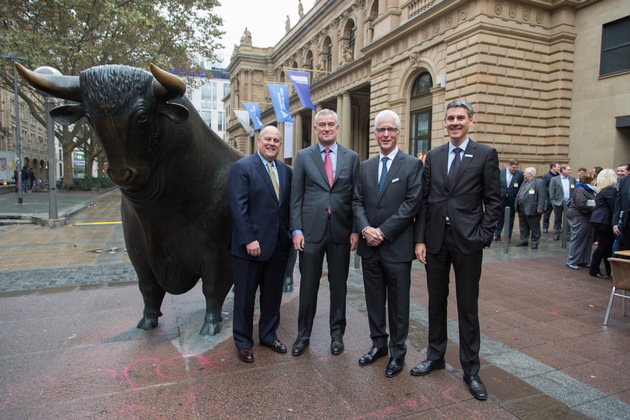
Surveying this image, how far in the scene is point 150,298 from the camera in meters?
4.11

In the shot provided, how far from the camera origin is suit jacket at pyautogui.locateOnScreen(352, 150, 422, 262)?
3.28 meters

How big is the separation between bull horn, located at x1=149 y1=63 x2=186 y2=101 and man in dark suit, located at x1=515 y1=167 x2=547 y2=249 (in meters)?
9.46

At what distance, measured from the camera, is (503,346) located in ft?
13.0

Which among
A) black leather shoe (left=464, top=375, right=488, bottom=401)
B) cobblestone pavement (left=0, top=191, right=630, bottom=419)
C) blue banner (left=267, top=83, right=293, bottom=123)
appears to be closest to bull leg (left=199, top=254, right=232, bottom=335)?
cobblestone pavement (left=0, top=191, right=630, bottom=419)

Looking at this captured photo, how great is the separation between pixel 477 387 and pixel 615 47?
17.1 meters

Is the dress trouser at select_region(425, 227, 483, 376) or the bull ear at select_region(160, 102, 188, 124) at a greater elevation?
the bull ear at select_region(160, 102, 188, 124)

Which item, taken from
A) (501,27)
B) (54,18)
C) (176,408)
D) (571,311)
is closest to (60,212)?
(54,18)

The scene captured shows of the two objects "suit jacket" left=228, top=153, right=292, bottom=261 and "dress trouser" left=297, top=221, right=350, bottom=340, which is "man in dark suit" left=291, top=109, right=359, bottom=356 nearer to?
"dress trouser" left=297, top=221, right=350, bottom=340

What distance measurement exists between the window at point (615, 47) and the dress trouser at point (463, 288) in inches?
628

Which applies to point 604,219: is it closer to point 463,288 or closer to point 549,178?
point 549,178

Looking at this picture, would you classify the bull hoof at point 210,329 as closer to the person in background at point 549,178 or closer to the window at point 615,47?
the person in background at point 549,178

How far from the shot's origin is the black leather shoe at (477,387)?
9.54ft

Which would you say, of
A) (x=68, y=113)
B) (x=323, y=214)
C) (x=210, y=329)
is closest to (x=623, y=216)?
(x=323, y=214)

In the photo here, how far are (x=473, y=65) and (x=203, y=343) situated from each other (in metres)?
15.5
